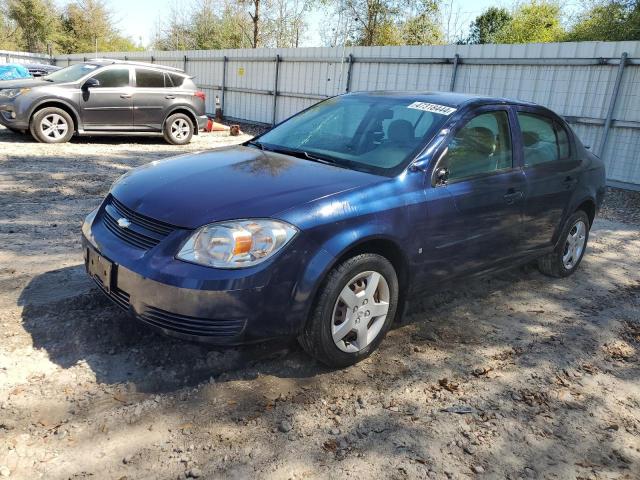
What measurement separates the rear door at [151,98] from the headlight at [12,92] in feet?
6.64

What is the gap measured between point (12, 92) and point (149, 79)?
8.43 feet

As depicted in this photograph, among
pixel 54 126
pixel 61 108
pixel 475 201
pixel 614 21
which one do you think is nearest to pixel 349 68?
pixel 61 108

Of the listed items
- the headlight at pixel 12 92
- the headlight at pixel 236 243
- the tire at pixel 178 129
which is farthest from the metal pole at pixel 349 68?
the headlight at pixel 236 243

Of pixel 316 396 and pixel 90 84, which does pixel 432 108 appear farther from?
pixel 90 84

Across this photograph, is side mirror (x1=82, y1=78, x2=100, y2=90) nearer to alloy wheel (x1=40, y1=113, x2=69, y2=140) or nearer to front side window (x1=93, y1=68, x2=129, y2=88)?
front side window (x1=93, y1=68, x2=129, y2=88)

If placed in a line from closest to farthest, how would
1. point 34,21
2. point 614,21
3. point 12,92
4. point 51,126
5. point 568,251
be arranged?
point 568,251
point 12,92
point 51,126
point 614,21
point 34,21

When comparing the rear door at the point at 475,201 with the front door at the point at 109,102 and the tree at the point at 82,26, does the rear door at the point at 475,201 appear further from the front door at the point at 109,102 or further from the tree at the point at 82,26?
the tree at the point at 82,26

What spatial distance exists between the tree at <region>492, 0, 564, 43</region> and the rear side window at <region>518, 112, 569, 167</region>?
3481 centimetres

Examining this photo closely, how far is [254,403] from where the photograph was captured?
2811 mm

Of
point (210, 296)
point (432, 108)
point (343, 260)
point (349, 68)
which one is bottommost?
point (210, 296)

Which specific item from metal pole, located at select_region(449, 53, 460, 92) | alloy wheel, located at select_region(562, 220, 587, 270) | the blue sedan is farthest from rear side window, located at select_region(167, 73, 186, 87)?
alloy wheel, located at select_region(562, 220, 587, 270)

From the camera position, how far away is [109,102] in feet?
34.5

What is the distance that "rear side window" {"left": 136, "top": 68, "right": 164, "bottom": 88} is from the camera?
1091cm

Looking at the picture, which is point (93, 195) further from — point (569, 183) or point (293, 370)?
point (569, 183)
